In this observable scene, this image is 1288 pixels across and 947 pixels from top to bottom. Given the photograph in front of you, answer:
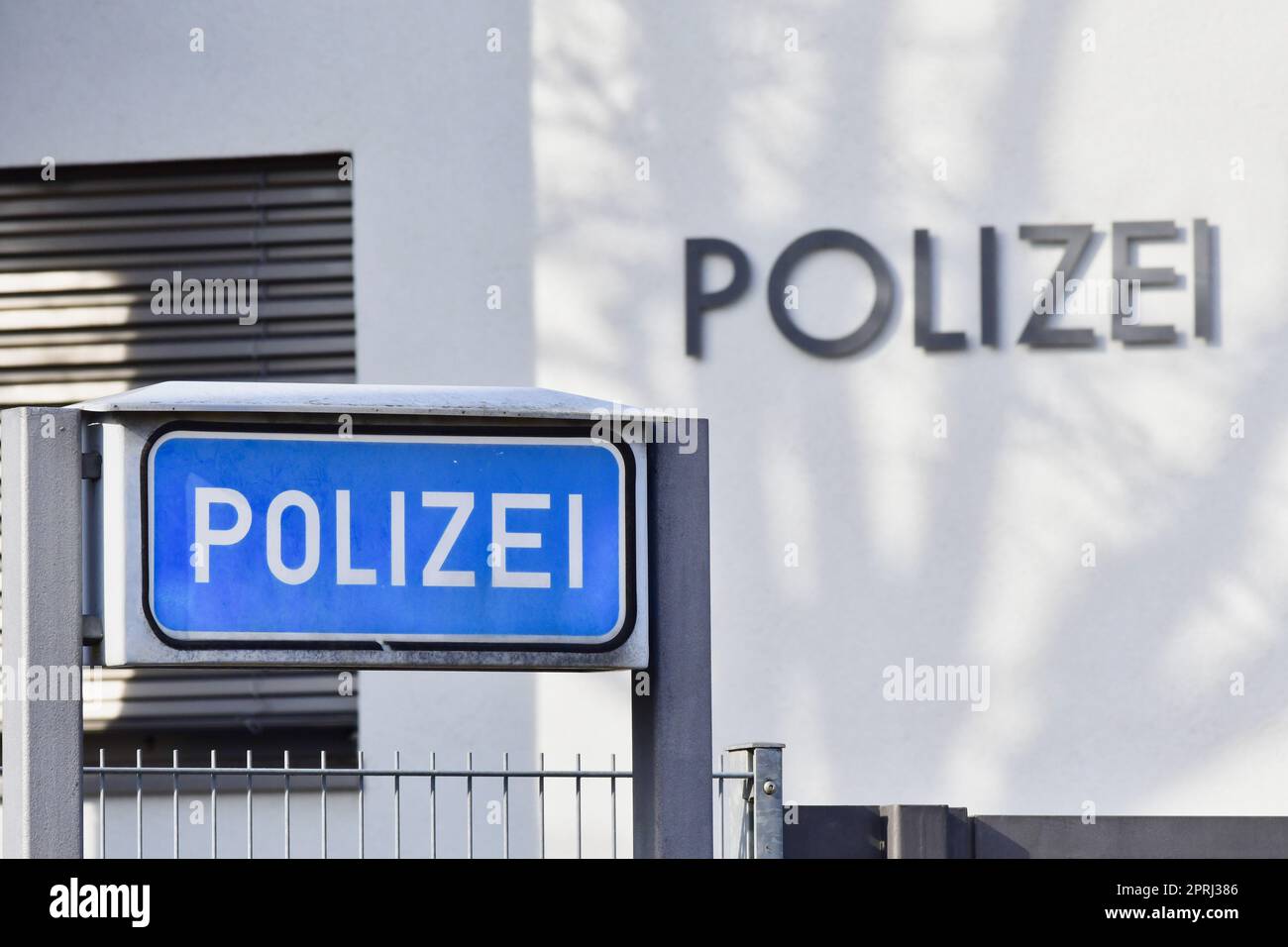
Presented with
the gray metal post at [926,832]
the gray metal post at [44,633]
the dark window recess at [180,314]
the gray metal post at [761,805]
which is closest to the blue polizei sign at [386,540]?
the gray metal post at [44,633]

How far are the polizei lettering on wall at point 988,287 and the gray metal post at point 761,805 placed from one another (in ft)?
9.78

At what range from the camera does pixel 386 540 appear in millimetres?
2371

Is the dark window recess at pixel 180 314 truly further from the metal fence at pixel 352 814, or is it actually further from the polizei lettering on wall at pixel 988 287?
the polizei lettering on wall at pixel 988 287

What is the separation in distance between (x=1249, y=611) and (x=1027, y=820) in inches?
100

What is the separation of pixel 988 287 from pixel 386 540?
204 inches

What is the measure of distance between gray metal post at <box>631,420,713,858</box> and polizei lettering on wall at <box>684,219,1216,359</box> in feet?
15.8

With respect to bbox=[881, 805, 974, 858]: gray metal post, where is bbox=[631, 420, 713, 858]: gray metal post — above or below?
above

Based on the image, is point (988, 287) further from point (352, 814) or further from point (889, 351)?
point (352, 814)

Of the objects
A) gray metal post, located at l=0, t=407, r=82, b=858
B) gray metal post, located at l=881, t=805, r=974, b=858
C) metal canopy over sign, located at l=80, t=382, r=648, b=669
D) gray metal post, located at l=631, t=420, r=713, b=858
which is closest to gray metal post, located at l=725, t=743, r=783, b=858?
gray metal post, located at l=881, t=805, r=974, b=858

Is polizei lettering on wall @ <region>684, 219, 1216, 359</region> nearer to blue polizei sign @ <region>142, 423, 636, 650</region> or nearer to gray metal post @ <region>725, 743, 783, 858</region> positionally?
gray metal post @ <region>725, 743, 783, 858</region>

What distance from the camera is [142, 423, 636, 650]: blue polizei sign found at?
7.70 feet

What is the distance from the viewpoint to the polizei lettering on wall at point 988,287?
23.4 feet

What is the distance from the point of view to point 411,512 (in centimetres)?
238
